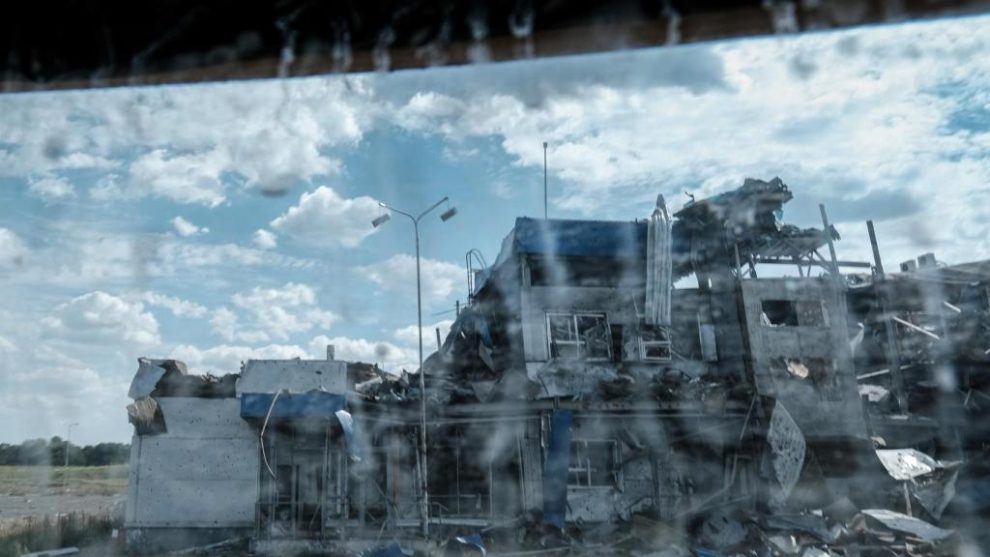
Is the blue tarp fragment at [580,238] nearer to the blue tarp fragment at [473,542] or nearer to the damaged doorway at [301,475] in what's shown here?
the damaged doorway at [301,475]

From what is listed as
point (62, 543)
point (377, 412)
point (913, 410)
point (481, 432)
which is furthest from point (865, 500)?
point (62, 543)

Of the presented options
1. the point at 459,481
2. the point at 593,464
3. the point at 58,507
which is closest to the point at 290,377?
the point at 459,481

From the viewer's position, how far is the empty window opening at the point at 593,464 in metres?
21.7

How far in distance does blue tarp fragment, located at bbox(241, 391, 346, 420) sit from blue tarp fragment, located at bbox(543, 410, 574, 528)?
223 inches

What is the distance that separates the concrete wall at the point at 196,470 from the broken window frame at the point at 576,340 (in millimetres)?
8834

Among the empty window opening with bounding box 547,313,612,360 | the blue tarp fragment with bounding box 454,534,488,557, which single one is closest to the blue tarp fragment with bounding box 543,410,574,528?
the empty window opening with bounding box 547,313,612,360

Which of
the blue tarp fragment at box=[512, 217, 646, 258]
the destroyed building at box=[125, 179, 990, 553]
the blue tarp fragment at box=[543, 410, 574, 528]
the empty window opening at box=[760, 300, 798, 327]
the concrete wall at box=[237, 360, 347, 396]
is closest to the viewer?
the blue tarp fragment at box=[543, 410, 574, 528]

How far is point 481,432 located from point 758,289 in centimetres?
967

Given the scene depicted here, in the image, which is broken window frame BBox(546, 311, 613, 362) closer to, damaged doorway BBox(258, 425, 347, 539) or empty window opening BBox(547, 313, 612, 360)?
empty window opening BBox(547, 313, 612, 360)

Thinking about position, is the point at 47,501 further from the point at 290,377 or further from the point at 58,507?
the point at 290,377

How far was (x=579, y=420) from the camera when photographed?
71.7 ft

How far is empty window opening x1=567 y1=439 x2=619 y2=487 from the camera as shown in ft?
71.2

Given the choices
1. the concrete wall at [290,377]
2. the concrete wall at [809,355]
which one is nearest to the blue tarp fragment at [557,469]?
the concrete wall at [290,377]

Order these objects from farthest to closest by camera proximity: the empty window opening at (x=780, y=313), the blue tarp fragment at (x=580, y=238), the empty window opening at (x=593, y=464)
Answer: the empty window opening at (x=780, y=313) → the blue tarp fragment at (x=580, y=238) → the empty window opening at (x=593, y=464)
